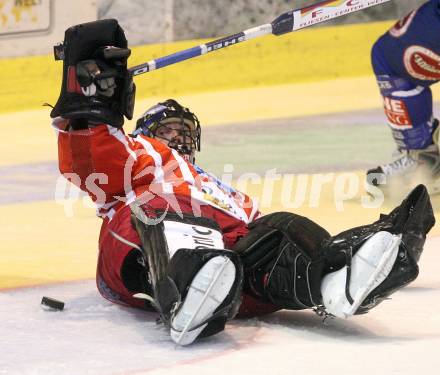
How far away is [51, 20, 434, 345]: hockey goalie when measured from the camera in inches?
117

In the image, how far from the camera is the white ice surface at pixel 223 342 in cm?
285

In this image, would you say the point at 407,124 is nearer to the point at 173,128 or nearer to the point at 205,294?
the point at 173,128

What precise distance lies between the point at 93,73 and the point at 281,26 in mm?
838

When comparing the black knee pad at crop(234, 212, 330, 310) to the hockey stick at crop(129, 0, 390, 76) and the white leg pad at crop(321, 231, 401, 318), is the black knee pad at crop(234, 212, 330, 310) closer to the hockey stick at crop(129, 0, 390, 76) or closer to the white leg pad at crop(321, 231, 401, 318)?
the white leg pad at crop(321, 231, 401, 318)

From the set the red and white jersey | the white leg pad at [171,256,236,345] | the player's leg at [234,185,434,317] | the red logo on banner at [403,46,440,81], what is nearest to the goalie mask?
the red and white jersey

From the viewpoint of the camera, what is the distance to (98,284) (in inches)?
133

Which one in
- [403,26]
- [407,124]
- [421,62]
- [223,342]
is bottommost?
[223,342]

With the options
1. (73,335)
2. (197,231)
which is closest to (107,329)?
(73,335)

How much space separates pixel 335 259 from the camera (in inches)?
119

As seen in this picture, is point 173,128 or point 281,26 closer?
point 173,128

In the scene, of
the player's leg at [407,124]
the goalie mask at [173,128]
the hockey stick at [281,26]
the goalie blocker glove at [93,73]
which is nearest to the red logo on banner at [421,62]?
the player's leg at [407,124]

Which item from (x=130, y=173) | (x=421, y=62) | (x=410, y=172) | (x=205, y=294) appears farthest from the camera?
(x=410, y=172)

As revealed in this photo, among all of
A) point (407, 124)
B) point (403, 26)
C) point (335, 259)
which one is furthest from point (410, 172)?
point (335, 259)

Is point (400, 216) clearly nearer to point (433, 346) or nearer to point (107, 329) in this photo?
point (433, 346)
